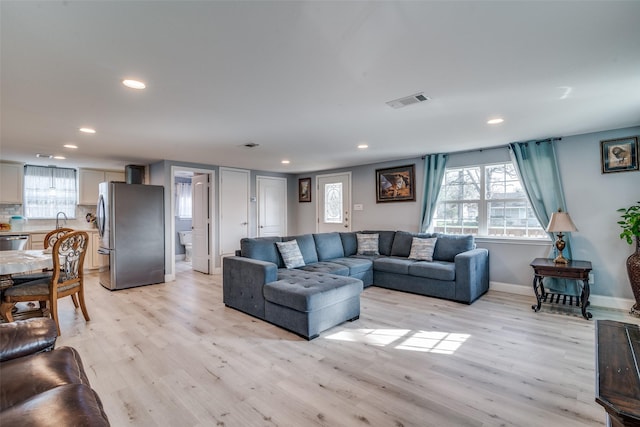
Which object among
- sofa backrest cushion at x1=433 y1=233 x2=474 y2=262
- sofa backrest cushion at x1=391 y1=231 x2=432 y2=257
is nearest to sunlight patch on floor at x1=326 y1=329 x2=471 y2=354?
sofa backrest cushion at x1=433 y1=233 x2=474 y2=262

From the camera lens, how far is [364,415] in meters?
1.82

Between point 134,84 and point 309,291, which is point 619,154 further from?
point 134,84

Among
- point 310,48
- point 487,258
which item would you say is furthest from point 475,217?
point 310,48

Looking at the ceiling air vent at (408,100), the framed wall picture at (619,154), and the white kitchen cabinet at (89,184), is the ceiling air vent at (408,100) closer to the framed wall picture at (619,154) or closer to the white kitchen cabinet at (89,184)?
the framed wall picture at (619,154)

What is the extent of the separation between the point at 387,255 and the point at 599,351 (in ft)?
13.2

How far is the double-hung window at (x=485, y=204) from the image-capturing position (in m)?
4.44

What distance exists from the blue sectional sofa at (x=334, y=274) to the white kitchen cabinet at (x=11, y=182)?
16.4 ft

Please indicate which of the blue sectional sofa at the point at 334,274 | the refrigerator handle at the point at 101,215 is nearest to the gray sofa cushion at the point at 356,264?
the blue sectional sofa at the point at 334,274

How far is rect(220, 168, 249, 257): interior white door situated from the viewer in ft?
20.2

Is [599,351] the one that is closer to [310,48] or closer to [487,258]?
[310,48]

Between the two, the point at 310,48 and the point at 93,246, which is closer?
the point at 310,48

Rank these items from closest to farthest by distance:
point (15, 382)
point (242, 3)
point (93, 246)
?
point (15, 382) < point (242, 3) < point (93, 246)

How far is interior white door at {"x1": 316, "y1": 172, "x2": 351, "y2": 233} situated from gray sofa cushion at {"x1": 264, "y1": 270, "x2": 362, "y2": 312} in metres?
3.23

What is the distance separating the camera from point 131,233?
16.1 ft
